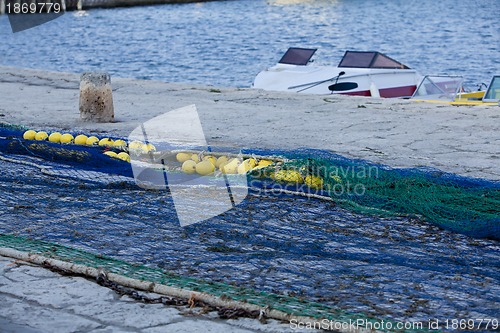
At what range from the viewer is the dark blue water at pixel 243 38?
98.7ft

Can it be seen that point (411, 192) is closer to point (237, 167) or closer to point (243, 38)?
point (237, 167)

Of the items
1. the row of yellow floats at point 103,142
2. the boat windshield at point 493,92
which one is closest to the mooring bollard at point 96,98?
the row of yellow floats at point 103,142

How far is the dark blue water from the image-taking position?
3009 centimetres

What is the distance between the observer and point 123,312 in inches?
138

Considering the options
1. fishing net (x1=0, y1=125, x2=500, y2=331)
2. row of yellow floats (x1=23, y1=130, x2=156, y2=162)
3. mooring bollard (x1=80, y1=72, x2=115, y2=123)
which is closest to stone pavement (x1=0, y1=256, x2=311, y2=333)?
fishing net (x1=0, y1=125, x2=500, y2=331)

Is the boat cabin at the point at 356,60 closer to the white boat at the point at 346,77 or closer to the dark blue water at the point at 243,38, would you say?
the white boat at the point at 346,77

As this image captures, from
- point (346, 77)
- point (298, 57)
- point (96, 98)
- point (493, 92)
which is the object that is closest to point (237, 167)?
point (96, 98)

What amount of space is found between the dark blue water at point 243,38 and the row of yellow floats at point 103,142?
17.9 meters

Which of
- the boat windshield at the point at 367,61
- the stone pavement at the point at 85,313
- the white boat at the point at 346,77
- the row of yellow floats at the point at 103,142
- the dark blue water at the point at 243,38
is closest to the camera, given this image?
the stone pavement at the point at 85,313

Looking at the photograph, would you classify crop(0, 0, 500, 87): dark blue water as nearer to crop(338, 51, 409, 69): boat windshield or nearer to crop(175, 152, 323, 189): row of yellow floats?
crop(338, 51, 409, 69): boat windshield

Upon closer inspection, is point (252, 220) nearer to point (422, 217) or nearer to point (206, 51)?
point (422, 217)

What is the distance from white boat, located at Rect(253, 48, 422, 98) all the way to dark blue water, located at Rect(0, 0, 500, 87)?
826 centimetres

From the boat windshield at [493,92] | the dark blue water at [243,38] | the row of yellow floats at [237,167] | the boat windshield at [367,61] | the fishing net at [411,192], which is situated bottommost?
the dark blue water at [243,38]

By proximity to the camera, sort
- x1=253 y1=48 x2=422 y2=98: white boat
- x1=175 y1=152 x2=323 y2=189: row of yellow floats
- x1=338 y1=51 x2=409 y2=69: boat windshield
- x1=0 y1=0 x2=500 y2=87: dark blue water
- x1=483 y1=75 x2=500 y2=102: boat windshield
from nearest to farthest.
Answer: x1=175 y1=152 x2=323 y2=189: row of yellow floats, x1=483 y1=75 x2=500 y2=102: boat windshield, x1=253 y1=48 x2=422 y2=98: white boat, x1=338 y1=51 x2=409 y2=69: boat windshield, x1=0 y1=0 x2=500 y2=87: dark blue water
